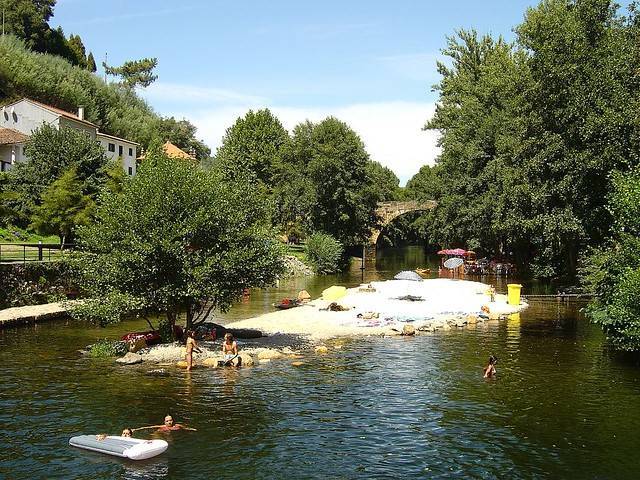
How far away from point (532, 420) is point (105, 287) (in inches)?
768

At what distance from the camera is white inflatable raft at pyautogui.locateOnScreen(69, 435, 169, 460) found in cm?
1797

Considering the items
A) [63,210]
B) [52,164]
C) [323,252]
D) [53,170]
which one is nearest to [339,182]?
[323,252]

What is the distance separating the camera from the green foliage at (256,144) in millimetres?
104750

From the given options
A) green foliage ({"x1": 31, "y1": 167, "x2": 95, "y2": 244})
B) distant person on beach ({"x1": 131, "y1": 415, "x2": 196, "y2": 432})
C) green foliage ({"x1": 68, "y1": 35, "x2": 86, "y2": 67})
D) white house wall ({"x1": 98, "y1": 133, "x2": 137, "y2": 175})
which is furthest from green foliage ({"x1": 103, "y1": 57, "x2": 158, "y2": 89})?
distant person on beach ({"x1": 131, "y1": 415, "x2": 196, "y2": 432})

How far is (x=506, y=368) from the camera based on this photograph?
2938 centimetres

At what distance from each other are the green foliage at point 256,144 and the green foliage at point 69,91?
1490cm

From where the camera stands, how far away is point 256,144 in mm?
108625

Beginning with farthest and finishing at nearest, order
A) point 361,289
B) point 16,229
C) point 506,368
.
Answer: point 16,229, point 361,289, point 506,368

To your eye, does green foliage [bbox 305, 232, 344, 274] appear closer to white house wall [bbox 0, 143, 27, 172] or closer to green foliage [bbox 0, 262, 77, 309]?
white house wall [bbox 0, 143, 27, 172]

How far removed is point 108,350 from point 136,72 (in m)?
128

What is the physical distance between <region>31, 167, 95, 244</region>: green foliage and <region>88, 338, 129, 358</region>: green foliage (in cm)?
2663

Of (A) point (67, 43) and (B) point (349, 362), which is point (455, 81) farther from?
(A) point (67, 43)

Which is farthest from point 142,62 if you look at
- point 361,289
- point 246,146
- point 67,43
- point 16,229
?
point 361,289

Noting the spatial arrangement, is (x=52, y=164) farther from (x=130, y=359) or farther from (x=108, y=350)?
(x=130, y=359)
